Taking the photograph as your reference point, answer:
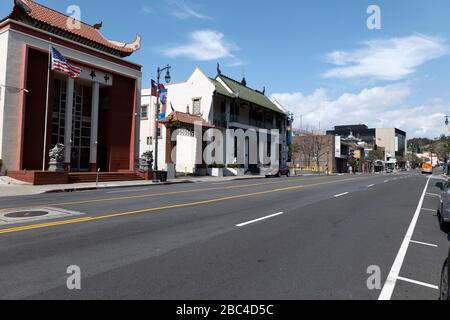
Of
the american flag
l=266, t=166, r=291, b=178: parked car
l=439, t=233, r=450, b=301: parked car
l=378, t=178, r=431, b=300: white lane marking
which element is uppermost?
the american flag

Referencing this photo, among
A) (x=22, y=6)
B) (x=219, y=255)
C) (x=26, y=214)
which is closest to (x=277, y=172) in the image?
(x=22, y=6)

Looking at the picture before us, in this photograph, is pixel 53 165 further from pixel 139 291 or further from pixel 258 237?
pixel 139 291

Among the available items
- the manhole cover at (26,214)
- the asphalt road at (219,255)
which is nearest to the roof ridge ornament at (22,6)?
the asphalt road at (219,255)

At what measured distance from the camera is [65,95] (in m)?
30.2

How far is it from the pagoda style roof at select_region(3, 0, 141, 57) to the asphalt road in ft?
63.2

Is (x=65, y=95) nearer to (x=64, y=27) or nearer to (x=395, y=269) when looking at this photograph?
(x=64, y=27)

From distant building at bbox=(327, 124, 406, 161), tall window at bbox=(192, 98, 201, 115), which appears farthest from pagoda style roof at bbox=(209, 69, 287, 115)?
distant building at bbox=(327, 124, 406, 161)

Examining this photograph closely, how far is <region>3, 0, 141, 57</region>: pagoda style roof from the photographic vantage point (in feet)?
83.7

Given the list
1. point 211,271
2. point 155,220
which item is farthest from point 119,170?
point 211,271

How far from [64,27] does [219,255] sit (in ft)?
92.0

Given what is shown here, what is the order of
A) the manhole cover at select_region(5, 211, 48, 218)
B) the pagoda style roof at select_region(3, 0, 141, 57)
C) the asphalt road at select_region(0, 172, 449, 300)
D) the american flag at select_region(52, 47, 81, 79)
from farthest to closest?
the pagoda style roof at select_region(3, 0, 141, 57) < the american flag at select_region(52, 47, 81, 79) < the manhole cover at select_region(5, 211, 48, 218) < the asphalt road at select_region(0, 172, 449, 300)

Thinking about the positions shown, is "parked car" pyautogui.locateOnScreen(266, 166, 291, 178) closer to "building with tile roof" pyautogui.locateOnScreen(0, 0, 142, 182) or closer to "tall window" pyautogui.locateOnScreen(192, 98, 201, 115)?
"tall window" pyautogui.locateOnScreen(192, 98, 201, 115)

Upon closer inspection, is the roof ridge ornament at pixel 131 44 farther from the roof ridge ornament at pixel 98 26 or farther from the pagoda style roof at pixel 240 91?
the pagoda style roof at pixel 240 91

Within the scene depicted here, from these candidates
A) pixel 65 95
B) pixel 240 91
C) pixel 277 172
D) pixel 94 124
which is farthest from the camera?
pixel 240 91
